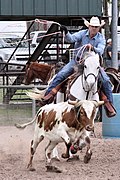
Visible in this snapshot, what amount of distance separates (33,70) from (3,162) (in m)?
6.34

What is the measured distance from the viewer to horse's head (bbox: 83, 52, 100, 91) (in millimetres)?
10211

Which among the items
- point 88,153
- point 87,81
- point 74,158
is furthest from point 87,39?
point 88,153

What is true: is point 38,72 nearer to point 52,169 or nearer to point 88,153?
point 88,153

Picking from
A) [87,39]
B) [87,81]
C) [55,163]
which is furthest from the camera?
[87,39]

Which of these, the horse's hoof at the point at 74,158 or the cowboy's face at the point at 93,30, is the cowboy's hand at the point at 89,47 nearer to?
the cowboy's face at the point at 93,30

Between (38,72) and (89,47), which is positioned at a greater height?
(89,47)

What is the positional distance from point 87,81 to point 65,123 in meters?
0.98

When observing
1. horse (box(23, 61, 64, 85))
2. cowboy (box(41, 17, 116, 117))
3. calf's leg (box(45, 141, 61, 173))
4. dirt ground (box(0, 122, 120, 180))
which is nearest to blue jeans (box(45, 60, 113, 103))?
cowboy (box(41, 17, 116, 117))

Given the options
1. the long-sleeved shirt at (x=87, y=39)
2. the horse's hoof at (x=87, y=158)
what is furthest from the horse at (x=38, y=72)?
the horse's hoof at (x=87, y=158)

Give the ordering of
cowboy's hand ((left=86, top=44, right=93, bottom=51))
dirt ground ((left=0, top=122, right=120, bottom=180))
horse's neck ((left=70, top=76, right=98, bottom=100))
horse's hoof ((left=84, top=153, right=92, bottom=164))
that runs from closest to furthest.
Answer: dirt ground ((left=0, top=122, right=120, bottom=180)) → horse's hoof ((left=84, top=153, right=92, bottom=164)) → horse's neck ((left=70, top=76, right=98, bottom=100)) → cowboy's hand ((left=86, top=44, right=93, bottom=51))

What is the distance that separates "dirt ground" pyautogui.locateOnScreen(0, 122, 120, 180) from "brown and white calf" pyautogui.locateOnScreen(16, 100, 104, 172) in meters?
0.27

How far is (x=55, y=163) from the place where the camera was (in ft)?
34.5

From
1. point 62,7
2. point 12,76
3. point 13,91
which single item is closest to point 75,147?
point 13,91

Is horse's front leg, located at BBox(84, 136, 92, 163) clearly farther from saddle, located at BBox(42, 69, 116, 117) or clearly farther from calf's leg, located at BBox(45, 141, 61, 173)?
saddle, located at BBox(42, 69, 116, 117)
